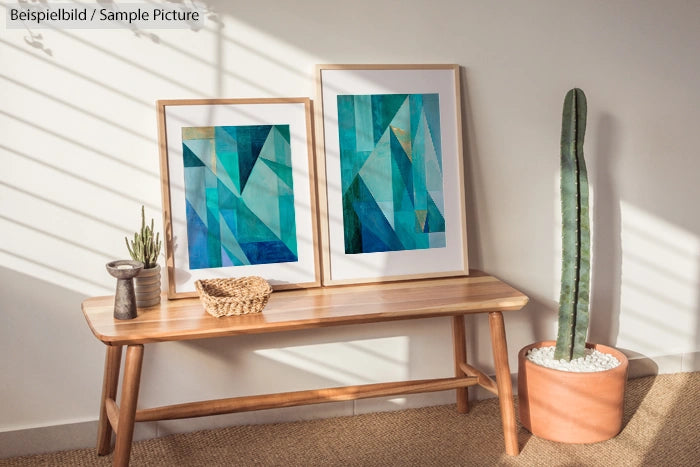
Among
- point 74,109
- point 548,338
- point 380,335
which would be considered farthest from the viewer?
point 548,338

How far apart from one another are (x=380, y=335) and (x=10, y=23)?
6.01ft

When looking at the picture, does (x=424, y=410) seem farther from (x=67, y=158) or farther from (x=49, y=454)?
(x=67, y=158)

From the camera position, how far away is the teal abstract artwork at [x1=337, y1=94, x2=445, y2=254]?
295cm

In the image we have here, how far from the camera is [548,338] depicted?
3.36 m

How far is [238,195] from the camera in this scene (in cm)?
284

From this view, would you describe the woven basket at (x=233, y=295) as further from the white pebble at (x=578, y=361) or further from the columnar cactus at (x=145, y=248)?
the white pebble at (x=578, y=361)

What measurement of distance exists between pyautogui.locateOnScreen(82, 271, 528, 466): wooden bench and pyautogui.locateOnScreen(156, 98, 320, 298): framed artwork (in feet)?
0.47

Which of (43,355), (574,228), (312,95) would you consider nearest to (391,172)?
(312,95)

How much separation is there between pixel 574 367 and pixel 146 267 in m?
1.66

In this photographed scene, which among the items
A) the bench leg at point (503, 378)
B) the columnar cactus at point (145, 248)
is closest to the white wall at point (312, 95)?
the columnar cactus at point (145, 248)

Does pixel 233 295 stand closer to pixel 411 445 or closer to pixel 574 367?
pixel 411 445

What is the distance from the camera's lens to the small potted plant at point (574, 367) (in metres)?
2.82

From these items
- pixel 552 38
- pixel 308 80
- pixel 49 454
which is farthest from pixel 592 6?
pixel 49 454

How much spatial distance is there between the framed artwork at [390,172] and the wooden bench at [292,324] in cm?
11
